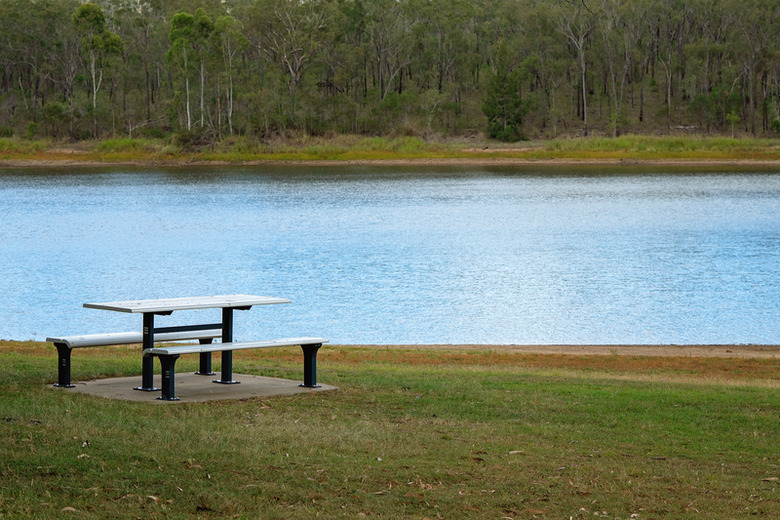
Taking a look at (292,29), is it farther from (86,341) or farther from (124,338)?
(86,341)

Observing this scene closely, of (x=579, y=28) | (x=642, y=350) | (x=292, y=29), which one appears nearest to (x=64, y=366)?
(x=642, y=350)

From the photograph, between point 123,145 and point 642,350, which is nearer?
point 642,350

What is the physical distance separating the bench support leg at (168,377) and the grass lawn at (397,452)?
39 centimetres

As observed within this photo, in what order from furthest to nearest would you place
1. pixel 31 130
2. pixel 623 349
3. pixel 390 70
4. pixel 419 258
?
pixel 390 70
pixel 31 130
pixel 419 258
pixel 623 349

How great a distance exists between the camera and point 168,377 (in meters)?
9.30

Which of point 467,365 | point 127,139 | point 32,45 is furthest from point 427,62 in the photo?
point 467,365

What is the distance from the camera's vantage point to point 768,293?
90.5 feet

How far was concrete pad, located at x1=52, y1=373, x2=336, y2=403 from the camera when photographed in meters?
9.60

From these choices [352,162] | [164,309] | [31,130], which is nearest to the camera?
[164,309]

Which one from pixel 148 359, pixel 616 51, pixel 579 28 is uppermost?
pixel 579 28

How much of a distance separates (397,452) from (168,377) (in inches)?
108

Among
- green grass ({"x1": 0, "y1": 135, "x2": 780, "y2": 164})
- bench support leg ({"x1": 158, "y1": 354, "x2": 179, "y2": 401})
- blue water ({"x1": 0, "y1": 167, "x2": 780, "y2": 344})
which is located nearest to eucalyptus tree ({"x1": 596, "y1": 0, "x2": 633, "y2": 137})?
green grass ({"x1": 0, "y1": 135, "x2": 780, "y2": 164})

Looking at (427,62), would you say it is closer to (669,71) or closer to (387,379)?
(669,71)

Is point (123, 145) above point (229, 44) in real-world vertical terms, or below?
below
